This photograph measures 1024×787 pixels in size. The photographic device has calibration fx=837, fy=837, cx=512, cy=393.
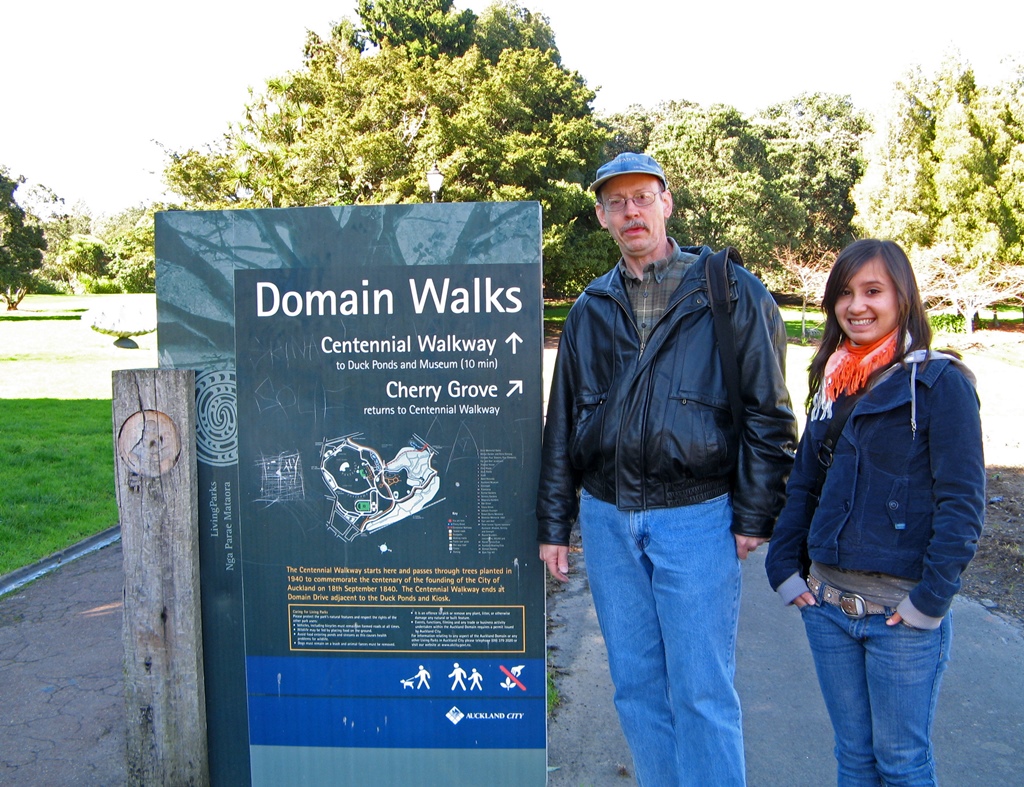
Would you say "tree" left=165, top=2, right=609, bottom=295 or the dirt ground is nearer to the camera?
the dirt ground

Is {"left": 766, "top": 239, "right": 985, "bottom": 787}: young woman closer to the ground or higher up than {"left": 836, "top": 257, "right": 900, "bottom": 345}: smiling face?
closer to the ground

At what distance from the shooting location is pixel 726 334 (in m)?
2.46

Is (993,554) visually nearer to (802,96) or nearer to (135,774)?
(135,774)

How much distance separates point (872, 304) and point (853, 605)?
0.83m

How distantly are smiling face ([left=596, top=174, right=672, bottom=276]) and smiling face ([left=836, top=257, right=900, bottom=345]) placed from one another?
580mm

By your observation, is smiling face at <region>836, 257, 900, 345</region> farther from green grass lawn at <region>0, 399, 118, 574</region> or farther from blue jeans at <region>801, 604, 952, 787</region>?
green grass lawn at <region>0, 399, 118, 574</region>

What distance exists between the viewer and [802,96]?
56.3 metres

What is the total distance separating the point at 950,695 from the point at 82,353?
2553cm

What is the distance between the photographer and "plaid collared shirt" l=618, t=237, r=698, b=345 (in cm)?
261

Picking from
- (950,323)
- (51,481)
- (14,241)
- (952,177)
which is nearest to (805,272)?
(952,177)

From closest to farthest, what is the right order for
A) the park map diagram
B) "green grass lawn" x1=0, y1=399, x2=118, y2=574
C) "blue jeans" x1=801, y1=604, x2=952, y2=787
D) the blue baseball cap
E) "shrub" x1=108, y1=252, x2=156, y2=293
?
1. "blue jeans" x1=801, y1=604, x2=952, y2=787
2. the blue baseball cap
3. the park map diagram
4. "green grass lawn" x1=0, y1=399, x2=118, y2=574
5. "shrub" x1=108, y1=252, x2=156, y2=293

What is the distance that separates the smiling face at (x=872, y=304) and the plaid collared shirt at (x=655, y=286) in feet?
1.66

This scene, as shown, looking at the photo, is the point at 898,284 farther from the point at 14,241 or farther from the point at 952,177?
the point at 14,241

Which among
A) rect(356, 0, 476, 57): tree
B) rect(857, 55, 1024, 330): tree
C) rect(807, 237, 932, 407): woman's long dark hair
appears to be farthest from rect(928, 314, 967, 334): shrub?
rect(807, 237, 932, 407): woman's long dark hair
